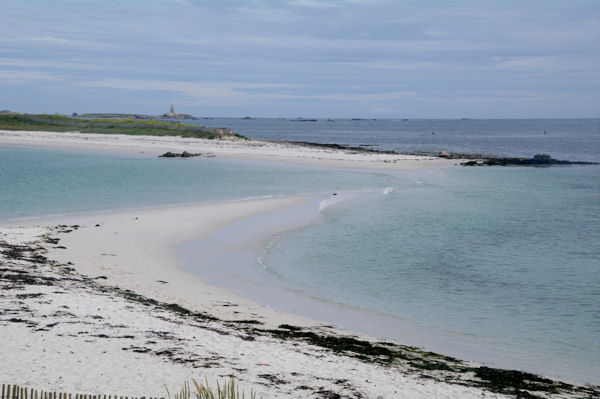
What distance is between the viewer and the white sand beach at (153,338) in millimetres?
9039

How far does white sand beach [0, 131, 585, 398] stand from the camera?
904 centimetres

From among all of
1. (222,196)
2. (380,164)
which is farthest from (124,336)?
(380,164)

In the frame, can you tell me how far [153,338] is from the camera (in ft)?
35.2

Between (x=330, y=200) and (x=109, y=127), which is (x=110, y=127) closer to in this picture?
(x=109, y=127)

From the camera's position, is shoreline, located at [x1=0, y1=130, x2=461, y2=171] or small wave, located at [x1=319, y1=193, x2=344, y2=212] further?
shoreline, located at [x1=0, y1=130, x2=461, y2=171]

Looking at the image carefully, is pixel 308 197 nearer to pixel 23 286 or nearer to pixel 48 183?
pixel 48 183

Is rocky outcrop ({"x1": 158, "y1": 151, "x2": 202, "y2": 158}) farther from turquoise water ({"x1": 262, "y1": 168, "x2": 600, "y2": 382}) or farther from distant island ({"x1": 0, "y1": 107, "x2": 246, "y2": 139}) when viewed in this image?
turquoise water ({"x1": 262, "y1": 168, "x2": 600, "y2": 382})

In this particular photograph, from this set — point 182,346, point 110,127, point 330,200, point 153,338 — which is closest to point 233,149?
point 110,127

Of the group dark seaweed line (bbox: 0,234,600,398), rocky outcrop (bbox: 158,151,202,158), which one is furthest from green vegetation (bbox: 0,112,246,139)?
dark seaweed line (bbox: 0,234,600,398)

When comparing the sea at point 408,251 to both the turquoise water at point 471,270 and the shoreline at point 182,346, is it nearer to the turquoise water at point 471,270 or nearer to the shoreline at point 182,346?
the turquoise water at point 471,270

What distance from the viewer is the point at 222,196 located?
1278 inches

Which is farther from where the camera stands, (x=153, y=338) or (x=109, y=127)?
(x=109, y=127)

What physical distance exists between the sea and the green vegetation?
33.5 metres

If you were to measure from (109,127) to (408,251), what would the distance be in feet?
239
